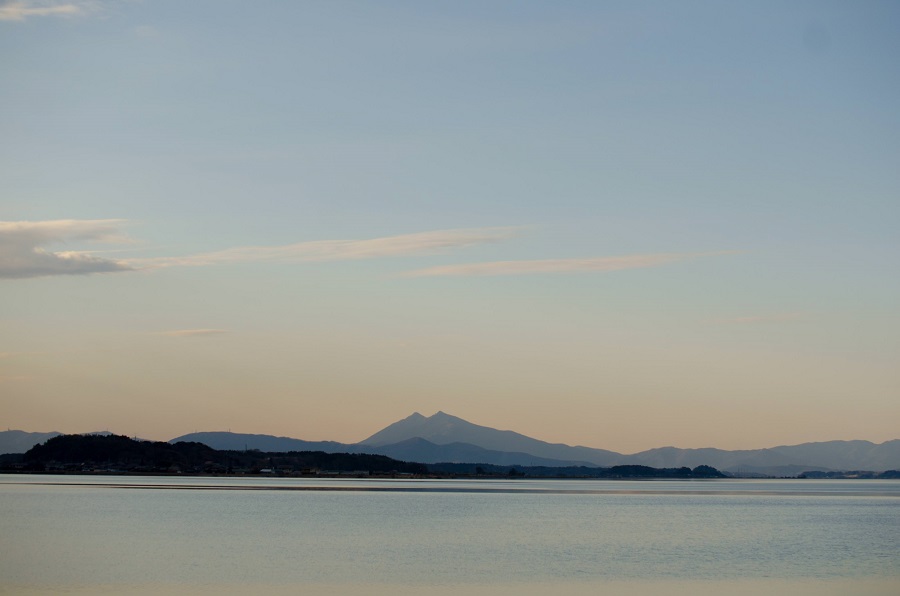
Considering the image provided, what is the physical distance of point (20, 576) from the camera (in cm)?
4056

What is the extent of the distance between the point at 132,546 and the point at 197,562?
324 inches

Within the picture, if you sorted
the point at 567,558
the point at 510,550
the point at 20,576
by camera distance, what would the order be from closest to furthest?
1. the point at 20,576
2. the point at 567,558
3. the point at 510,550

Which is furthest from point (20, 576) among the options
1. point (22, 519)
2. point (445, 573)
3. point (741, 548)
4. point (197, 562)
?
point (741, 548)

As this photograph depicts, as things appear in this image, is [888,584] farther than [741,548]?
No

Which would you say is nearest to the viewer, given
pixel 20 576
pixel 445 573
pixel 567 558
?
pixel 20 576

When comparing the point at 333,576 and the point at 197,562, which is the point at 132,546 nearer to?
the point at 197,562

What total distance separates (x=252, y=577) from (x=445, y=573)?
328 inches

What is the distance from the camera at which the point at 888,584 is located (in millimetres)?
42062

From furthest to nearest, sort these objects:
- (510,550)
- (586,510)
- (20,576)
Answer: (586,510) < (510,550) < (20,576)

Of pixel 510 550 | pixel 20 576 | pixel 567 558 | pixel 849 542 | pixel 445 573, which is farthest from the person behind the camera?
pixel 849 542

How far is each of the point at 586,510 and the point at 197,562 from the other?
60475 millimetres

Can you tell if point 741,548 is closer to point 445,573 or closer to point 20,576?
point 445,573

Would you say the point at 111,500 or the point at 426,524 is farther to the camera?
the point at 111,500

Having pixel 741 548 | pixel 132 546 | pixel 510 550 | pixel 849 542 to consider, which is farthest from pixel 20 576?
pixel 849 542
